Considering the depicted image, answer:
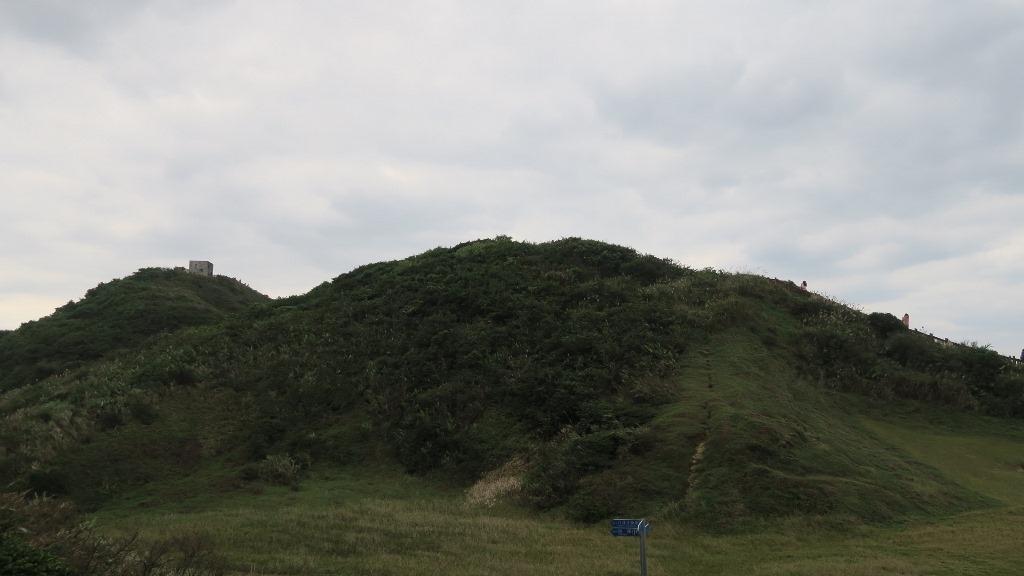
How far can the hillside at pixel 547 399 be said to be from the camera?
1944cm

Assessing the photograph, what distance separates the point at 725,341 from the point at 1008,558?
1599cm

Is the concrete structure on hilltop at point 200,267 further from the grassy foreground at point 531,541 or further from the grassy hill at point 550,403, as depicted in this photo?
the grassy foreground at point 531,541

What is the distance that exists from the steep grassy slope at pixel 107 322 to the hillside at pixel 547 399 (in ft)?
5.10

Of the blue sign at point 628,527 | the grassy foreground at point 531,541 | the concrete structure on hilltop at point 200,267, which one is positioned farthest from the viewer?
the concrete structure on hilltop at point 200,267

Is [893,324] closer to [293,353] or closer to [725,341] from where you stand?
[725,341]

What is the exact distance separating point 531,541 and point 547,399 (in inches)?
397

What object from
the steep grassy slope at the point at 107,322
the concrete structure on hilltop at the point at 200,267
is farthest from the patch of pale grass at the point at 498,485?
the concrete structure on hilltop at the point at 200,267

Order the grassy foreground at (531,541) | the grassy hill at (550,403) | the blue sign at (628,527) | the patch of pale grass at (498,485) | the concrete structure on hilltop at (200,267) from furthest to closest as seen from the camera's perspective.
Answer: the concrete structure on hilltop at (200,267) → the patch of pale grass at (498,485) → the grassy hill at (550,403) → the grassy foreground at (531,541) → the blue sign at (628,527)

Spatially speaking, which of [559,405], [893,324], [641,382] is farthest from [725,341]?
[893,324]

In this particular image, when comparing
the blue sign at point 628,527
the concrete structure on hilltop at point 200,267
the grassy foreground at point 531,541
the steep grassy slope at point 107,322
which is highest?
the concrete structure on hilltop at point 200,267

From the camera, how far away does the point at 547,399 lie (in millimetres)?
25750

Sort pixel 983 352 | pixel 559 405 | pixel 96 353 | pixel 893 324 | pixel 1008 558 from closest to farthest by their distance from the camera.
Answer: pixel 1008 558, pixel 559 405, pixel 983 352, pixel 893 324, pixel 96 353

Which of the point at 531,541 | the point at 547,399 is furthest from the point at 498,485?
the point at 531,541

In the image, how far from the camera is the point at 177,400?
97.2 feet
